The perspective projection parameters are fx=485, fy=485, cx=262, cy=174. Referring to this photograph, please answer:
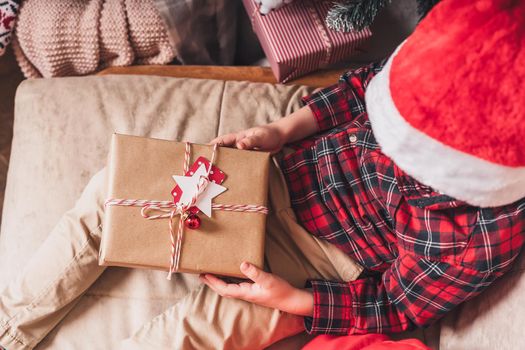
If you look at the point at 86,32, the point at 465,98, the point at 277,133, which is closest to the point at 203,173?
the point at 277,133

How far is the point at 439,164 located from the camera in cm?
54

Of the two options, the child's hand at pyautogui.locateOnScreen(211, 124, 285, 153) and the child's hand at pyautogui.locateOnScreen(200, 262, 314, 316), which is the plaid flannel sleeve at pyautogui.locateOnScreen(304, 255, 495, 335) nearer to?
the child's hand at pyautogui.locateOnScreen(200, 262, 314, 316)

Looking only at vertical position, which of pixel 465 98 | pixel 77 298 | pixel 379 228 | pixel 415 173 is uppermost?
pixel 465 98

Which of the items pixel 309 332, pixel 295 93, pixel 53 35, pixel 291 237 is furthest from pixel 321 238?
pixel 53 35

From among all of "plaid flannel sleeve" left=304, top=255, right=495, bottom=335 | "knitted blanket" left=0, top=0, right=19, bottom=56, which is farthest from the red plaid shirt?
"knitted blanket" left=0, top=0, right=19, bottom=56

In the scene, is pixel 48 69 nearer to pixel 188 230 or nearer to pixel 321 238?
pixel 188 230

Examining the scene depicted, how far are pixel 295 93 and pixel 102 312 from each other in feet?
1.91

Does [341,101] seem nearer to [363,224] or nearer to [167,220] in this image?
[363,224]

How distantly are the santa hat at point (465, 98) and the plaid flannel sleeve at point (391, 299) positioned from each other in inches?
8.9

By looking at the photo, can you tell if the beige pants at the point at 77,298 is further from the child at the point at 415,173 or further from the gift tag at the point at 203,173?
the gift tag at the point at 203,173

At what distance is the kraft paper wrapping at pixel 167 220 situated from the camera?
735 millimetres

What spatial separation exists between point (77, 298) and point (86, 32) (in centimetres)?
59

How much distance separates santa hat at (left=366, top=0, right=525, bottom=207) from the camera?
0.48 meters

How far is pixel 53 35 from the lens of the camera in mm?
1079
